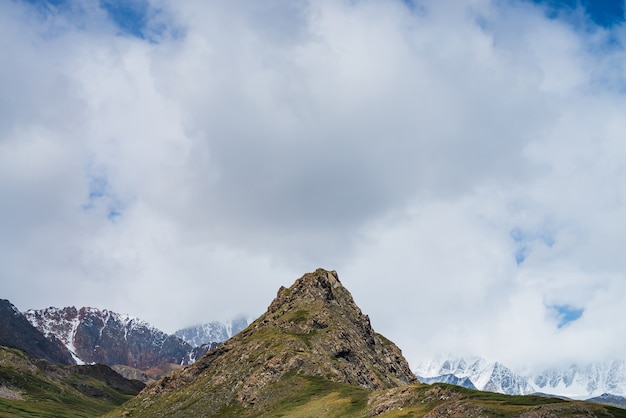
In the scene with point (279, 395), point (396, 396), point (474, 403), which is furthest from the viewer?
point (279, 395)

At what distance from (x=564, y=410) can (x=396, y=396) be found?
52.4 m

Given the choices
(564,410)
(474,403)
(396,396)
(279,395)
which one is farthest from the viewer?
(279,395)

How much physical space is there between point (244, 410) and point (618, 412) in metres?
119

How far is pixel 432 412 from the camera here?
117 m

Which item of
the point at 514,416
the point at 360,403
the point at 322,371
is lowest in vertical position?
the point at 514,416

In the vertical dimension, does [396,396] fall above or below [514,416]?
above

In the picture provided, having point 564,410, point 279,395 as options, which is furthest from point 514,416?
point 279,395

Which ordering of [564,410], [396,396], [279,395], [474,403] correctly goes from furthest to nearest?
1. [279,395]
2. [396,396]
3. [474,403]
4. [564,410]

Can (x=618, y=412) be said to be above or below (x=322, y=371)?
below

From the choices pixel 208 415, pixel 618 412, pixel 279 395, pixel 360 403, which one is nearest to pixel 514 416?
pixel 618 412

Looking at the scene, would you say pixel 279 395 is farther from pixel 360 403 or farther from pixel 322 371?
pixel 360 403

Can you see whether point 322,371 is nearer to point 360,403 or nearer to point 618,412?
point 360,403

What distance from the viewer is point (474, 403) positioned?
11188cm

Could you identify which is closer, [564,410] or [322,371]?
[564,410]
